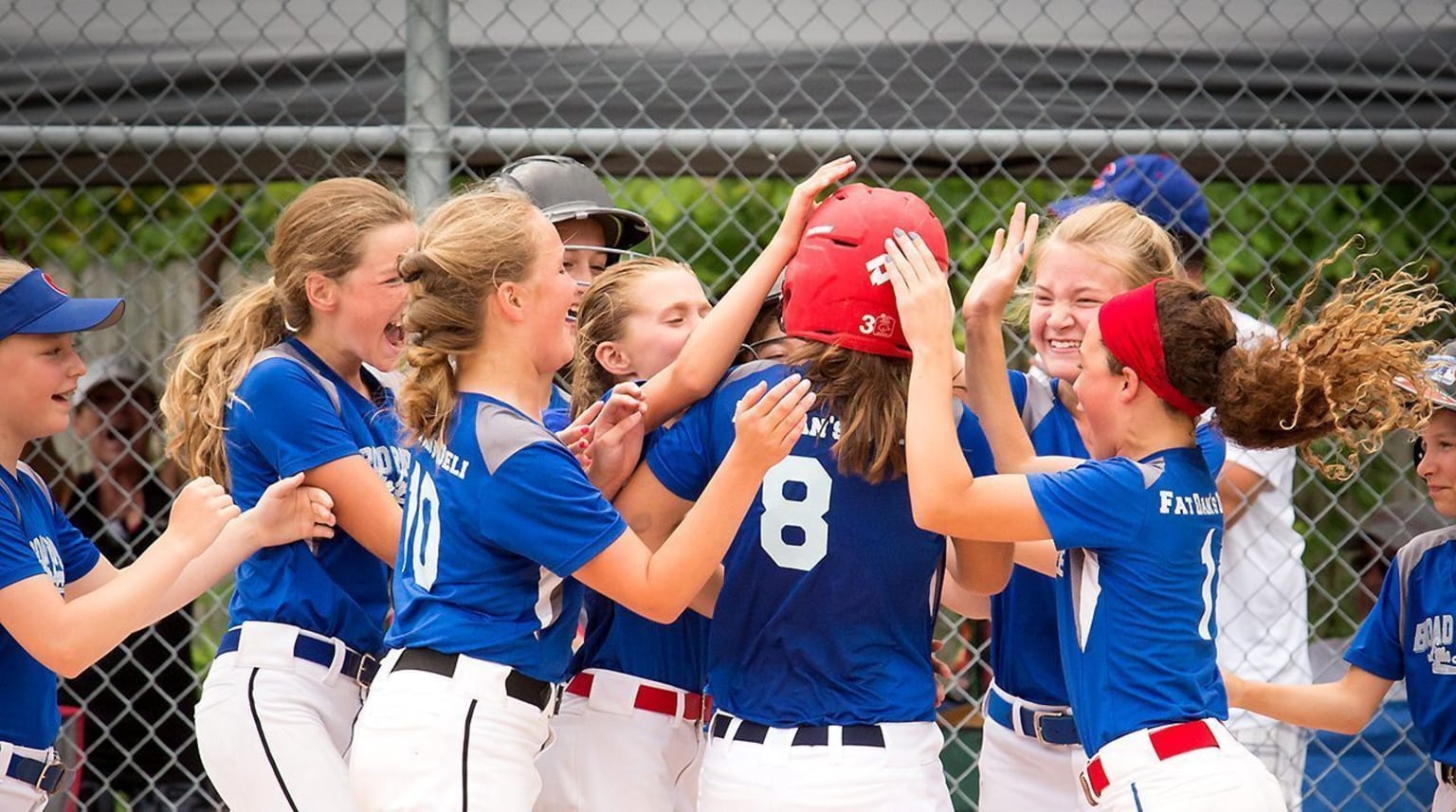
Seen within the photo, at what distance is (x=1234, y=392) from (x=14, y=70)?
3.31 m

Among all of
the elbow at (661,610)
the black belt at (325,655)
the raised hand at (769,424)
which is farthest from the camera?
the black belt at (325,655)

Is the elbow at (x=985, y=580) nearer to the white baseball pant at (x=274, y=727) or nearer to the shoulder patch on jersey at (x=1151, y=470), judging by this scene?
the shoulder patch on jersey at (x=1151, y=470)

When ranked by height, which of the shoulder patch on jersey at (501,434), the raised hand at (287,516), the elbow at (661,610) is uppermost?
the shoulder patch on jersey at (501,434)

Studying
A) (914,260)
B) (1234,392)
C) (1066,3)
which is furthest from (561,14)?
(1234,392)

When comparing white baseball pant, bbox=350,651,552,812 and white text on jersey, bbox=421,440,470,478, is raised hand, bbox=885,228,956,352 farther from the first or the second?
white baseball pant, bbox=350,651,552,812

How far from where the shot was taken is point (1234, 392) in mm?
2574

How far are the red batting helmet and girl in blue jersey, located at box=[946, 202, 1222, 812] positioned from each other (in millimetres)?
561

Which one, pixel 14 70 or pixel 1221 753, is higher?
pixel 14 70

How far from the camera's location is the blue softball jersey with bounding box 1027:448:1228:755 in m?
2.53

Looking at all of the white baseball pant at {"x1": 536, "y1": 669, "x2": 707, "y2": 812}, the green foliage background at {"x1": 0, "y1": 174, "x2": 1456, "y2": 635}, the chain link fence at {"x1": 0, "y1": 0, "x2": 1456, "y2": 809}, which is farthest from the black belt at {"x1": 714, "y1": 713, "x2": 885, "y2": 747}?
the green foliage background at {"x1": 0, "y1": 174, "x2": 1456, "y2": 635}

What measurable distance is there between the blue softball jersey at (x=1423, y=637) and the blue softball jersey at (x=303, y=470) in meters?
2.02

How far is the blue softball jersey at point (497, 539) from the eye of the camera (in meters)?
2.45

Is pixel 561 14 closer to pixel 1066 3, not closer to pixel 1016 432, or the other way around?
pixel 1066 3

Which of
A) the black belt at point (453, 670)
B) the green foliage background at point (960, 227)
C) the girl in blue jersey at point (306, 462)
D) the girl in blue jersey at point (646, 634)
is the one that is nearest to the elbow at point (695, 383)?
the girl in blue jersey at point (646, 634)
